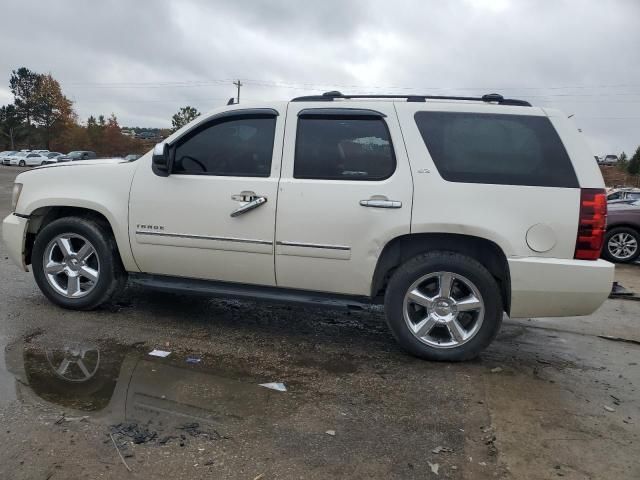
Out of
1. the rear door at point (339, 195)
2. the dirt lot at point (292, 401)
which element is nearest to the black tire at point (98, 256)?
the dirt lot at point (292, 401)

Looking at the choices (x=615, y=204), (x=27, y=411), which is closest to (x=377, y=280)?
(x=27, y=411)

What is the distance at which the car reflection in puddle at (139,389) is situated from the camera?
10.1ft

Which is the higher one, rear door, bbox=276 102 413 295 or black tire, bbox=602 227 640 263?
rear door, bbox=276 102 413 295

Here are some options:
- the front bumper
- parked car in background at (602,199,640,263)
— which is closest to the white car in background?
the front bumper

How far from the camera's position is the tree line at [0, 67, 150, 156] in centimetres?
7294

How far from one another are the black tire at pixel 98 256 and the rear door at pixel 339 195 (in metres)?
1.60

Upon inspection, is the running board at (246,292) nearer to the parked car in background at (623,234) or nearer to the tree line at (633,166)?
the parked car in background at (623,234)

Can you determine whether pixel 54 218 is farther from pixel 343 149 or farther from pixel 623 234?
pixel 623 234

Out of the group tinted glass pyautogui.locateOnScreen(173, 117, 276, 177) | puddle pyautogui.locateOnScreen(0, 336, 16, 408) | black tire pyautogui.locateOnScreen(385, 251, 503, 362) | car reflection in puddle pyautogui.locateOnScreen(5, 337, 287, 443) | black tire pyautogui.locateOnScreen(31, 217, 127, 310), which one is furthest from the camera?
black tire pyautogui.locateOnScreen(31, 217, 127, 310)

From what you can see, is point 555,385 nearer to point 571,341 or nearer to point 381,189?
point 571,341

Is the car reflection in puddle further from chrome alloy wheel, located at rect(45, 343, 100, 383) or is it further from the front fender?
the front fender

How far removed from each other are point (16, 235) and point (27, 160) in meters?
56.0

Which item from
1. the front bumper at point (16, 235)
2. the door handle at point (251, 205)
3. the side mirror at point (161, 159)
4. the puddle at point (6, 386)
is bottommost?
the puddle at point (6, 386)

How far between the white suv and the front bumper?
68 cm
